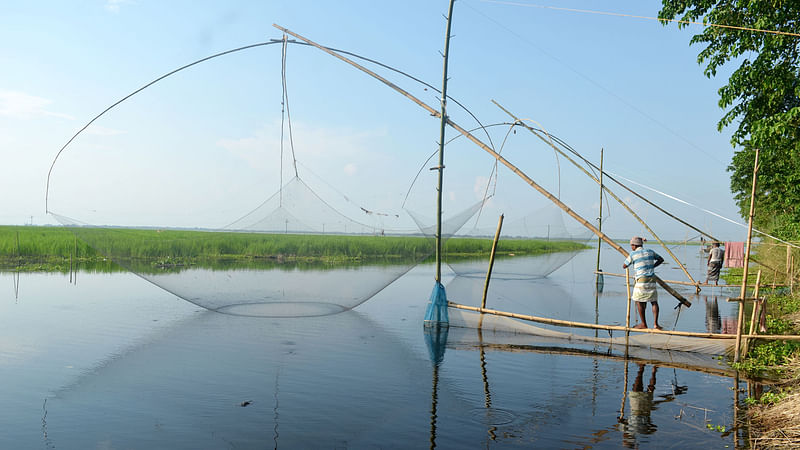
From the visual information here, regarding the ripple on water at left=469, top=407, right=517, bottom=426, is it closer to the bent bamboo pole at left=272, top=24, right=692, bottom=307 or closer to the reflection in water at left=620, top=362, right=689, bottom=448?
the reflection in water at left=620, top=362, right=689, bottom=448

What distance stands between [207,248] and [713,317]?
55.7 ft

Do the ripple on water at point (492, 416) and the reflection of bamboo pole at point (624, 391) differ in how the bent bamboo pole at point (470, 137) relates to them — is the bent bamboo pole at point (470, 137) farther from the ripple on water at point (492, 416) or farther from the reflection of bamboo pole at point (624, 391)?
the ripple on water at point (492, 416)

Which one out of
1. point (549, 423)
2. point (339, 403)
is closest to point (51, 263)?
point (339, 403)

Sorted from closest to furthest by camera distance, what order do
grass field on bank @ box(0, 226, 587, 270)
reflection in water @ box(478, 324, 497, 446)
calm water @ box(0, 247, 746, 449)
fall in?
1. calm water @ box(0, 247, 746, 449)
2. reflection in water @ box(478, 324, 497, 446)
3. grass field on bank @ box(0, 226, 587, 270)

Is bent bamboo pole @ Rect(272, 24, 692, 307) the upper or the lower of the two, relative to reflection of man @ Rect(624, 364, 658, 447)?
upper

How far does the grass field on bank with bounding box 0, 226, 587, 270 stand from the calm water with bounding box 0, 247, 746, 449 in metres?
1.24

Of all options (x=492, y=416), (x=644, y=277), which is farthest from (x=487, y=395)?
(x=644, y=277)

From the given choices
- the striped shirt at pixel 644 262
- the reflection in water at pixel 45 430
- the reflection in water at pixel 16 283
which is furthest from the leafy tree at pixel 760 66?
the reflection in water at pixel 16 283

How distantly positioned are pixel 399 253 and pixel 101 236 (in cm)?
442

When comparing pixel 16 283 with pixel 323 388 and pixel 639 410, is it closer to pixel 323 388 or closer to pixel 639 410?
pixel 323 388

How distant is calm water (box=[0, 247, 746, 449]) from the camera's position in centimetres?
411

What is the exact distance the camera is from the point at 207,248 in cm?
2092

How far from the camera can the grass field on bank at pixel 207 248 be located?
812 centimetres

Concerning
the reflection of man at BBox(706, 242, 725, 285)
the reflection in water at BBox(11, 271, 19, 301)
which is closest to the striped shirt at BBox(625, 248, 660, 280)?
the reflection of man at BBox(706, 242, 725, 285)
